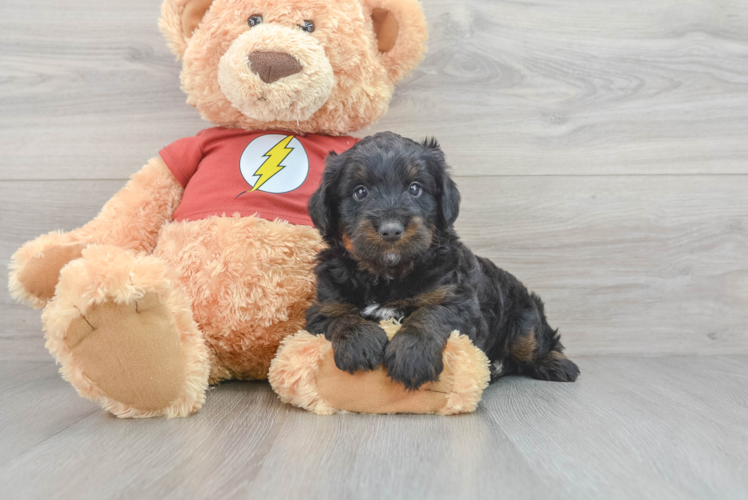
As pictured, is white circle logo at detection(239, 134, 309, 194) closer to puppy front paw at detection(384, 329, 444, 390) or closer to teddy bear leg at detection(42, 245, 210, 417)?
teddy bear leg at detection(42, 245, 210, 417)

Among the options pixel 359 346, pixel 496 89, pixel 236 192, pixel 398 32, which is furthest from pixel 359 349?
pixel 496 89

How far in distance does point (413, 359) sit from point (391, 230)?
0.34 m

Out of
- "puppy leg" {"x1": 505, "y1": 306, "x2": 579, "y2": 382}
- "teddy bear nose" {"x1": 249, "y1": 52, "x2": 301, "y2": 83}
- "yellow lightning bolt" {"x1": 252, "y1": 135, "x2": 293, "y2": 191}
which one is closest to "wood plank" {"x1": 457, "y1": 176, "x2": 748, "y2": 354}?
"puppy leg" {"x1": 505, "y1": 306, "x2": 579, "y2": 382}

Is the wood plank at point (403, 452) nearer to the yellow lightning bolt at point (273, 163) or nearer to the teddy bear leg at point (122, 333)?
the teddy bear leg at point (122, 333)

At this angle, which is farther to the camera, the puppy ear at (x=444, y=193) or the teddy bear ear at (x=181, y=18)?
the teddy bear ear at (x=181, y=18)

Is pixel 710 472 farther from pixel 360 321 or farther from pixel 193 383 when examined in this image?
pixel 193 383

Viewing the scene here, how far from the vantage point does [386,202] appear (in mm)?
1560

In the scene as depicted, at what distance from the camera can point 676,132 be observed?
2.47 meters

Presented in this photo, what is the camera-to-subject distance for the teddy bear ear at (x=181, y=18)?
6.34 ft

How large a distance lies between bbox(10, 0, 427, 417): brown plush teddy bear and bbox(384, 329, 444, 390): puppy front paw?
1.59 ft

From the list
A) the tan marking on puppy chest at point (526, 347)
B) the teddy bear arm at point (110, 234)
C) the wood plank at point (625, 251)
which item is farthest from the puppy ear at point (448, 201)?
the teddy bear arm at point (110, 234)

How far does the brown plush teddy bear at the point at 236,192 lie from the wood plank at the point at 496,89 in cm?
46

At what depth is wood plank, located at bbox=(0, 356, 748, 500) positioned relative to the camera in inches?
42.6

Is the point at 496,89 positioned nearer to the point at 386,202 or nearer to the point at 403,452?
the point at 386,202
